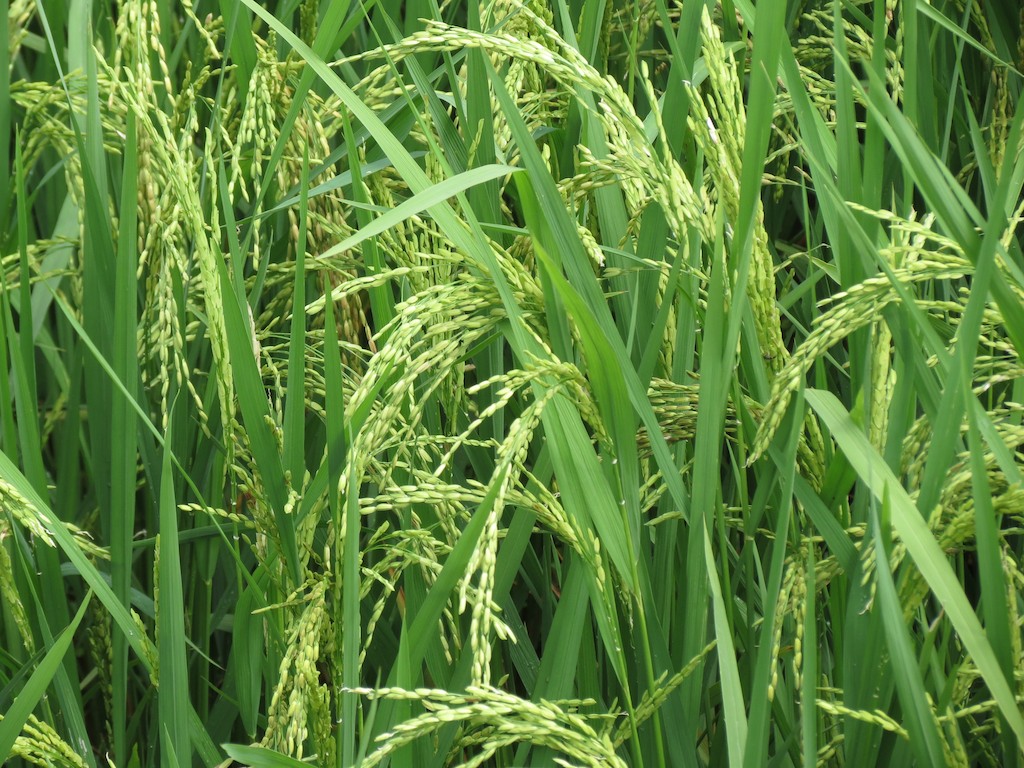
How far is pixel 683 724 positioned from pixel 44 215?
1.51 metres

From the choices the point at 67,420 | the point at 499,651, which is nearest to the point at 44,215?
the point at 67,420

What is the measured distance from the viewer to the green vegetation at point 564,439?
2.88 ft

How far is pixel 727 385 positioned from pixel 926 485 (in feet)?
0.60

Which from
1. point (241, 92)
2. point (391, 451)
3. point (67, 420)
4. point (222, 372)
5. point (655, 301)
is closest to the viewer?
point (222, 372)

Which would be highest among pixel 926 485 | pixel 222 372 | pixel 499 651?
pixel 222 372

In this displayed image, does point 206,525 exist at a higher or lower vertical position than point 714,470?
lower

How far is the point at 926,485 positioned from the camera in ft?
3.03

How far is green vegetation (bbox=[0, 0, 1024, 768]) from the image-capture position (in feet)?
2.88

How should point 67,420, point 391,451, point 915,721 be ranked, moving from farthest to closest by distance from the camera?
point 67,420, point 391,451, point 915,721

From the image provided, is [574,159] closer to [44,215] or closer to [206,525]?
[206,525]

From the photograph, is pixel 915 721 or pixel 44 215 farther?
pixel 44 215

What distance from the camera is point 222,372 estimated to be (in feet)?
3.29

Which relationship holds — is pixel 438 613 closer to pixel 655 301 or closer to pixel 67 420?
pixel 655 301

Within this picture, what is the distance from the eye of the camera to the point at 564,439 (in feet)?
3.16
